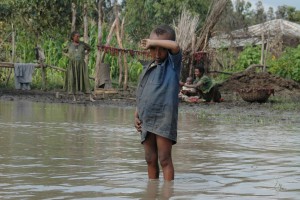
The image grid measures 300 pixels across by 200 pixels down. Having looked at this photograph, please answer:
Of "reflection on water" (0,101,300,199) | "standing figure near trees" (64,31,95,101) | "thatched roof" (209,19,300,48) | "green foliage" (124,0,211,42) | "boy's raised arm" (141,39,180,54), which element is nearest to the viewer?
"reflection on water" (0,101,300,199)

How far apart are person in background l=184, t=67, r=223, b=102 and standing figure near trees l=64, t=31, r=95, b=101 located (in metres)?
2.60

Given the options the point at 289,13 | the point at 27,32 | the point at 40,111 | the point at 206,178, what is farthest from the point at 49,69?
the point at 289,13

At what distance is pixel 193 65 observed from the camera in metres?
20.0

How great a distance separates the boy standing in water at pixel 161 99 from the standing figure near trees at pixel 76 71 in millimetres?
11456

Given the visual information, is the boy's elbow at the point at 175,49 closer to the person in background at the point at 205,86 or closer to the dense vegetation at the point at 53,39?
the person in background at the point at 205,86

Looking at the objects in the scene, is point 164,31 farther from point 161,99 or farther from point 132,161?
point 132,161

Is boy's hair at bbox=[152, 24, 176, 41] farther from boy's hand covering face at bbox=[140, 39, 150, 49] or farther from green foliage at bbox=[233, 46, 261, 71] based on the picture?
green foliage at bbox=[233, 46, 261, 71]

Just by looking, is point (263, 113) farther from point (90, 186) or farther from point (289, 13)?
point (289, 13)

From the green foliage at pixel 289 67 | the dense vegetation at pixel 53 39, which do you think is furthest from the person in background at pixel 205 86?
the green foliage at pixel 289 67

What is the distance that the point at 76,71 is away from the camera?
17.3m

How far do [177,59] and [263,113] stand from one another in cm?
903

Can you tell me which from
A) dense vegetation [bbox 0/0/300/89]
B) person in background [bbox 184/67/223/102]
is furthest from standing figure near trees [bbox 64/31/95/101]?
dense vegetation [bbox 0/0/300/89]

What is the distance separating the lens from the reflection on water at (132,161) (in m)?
4.95

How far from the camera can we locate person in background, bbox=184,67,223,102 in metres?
17.1
